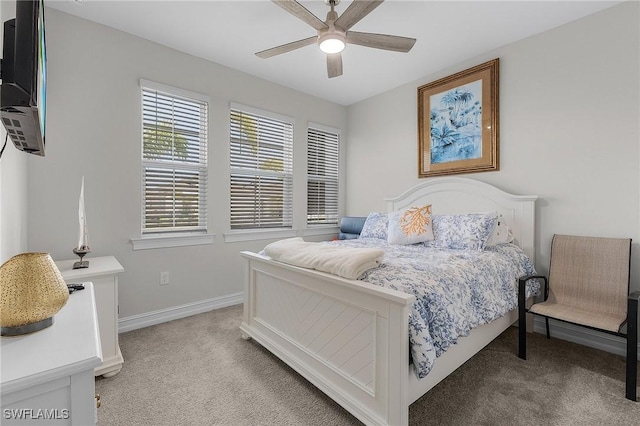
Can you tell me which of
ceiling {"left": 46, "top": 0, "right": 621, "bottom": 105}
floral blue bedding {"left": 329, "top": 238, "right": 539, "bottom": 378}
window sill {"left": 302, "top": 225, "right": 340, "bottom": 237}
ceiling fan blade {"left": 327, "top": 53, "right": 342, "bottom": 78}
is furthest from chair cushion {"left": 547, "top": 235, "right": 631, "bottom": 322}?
window sill {"left": 302, "top": 225, "right": 340, "bottom": 237}

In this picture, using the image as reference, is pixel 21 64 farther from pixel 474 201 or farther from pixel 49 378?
pixel 474 201

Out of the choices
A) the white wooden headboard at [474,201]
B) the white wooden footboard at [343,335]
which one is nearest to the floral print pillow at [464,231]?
the white wooden headboard at [474,201]

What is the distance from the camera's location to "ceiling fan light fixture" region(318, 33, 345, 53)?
199 cm

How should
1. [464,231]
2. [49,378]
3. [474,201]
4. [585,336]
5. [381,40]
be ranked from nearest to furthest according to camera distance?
[49,378], [381,40], [585,336], [464,231], [474,201]

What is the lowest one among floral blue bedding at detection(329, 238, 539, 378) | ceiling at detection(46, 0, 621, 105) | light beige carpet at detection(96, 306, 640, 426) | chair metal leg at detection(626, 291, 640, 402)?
light beige carpet at detection(96, 306, 640, 426)

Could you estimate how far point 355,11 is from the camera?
1817 millimetres

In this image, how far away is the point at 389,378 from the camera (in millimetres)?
1352

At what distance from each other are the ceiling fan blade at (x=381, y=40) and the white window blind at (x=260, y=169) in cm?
171

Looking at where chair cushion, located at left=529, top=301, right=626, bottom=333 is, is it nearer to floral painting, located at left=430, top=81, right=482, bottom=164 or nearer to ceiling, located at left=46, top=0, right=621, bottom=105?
floral painting, located at left=430, top=81, right=482, bottom=164

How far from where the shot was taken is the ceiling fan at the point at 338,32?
1.78m

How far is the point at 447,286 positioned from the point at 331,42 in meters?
1.78

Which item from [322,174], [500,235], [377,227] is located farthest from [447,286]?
[322,174]

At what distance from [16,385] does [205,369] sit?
1.56 meters

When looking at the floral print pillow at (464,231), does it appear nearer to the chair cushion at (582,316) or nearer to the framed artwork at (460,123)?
the chair cushion at (582,316)
